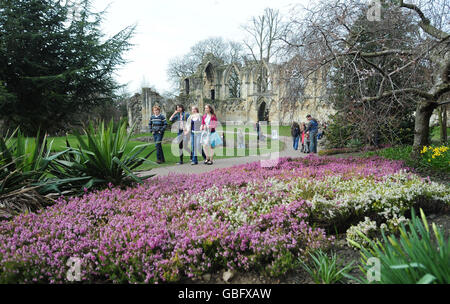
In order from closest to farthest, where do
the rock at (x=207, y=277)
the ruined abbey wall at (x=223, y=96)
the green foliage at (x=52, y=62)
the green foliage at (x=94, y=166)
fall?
the rock at (x=207, y=277)
the green foliage at (x=94, y=166)
the green foliage at (x=52, y=62)
the ruined abbey wall at (x=223, y=96)

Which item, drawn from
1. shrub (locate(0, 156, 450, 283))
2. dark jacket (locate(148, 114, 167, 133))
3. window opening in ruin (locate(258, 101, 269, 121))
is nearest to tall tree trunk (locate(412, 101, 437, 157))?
shrub (locate(0, 156, 450, 283))

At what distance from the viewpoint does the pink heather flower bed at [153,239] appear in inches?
107

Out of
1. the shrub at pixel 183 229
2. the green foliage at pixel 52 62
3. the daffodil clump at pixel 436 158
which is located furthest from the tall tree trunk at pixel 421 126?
the green foliage at pixel 52 62

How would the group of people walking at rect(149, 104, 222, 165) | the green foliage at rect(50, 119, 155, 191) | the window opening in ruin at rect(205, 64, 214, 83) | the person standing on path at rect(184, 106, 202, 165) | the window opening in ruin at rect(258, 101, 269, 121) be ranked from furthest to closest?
the window opening in ruin at rect(205, 64, 214, 83) → the window opening in ruin at rect(258, 101, 269, 121) → the person standing on path at rect(184, 106, 202, 165) → the group of people walking at rect(149, 104, 222, 165) → the green foliage at rect(50, 119, 155, 191)

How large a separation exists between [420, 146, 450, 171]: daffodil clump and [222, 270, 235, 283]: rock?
727cm

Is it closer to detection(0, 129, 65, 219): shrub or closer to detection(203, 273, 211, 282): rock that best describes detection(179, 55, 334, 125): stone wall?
detection(0, 129, 65, 219): shrub

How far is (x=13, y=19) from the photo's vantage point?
1520 centimetres

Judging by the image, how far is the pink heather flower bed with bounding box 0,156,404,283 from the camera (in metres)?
2.72

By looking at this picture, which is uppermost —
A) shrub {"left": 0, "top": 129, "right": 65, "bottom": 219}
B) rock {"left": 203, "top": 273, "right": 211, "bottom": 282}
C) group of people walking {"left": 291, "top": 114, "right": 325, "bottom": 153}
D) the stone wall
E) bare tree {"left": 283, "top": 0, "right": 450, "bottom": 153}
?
the stone wall

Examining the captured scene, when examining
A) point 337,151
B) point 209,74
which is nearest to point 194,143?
point 337,151

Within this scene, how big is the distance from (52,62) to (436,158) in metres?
20.3

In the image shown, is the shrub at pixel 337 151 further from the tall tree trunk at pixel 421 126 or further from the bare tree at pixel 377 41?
the bare tree at pixel 377 41

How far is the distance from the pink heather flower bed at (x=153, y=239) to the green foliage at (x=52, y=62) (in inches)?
542

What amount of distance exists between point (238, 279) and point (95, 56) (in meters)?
19.1
